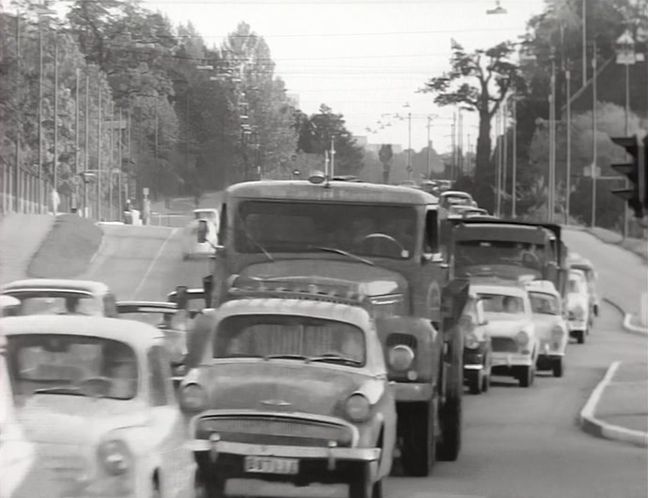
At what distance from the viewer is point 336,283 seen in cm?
1287

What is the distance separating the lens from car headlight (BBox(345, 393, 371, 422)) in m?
12.4

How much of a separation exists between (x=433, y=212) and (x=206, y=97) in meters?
2.36

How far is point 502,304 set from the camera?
27.6 m

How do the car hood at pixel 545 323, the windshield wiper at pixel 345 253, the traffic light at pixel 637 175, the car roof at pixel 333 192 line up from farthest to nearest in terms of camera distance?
1. the car hood at pixel 545 323
2. the traffic light at pixel 637 175
3. the windshield wiper at pixel 345 253
4. the car roof at pixel 333 192

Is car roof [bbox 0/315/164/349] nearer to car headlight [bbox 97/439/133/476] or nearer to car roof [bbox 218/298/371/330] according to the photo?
car headlight [bbox 97/439/133/476]

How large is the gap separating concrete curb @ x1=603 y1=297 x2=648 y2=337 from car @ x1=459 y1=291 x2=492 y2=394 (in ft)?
19.3

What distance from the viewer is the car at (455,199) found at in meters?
13.2

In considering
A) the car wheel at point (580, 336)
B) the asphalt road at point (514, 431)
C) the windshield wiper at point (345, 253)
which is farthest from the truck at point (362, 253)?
the car wheel at point (580, 336)

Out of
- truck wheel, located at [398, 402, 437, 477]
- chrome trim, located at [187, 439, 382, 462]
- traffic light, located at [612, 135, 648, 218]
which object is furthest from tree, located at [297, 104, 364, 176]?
traffic light, located at [612, 135, 648, 218]

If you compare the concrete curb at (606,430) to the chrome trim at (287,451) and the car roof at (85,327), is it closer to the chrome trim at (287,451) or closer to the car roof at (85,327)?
the chrome trim at (287,451)

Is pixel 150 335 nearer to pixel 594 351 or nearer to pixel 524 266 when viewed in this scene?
pixel 524 266

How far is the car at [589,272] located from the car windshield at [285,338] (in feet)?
38.4

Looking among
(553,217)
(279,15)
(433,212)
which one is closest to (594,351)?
(553,217)

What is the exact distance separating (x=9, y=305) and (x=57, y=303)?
40 cm
